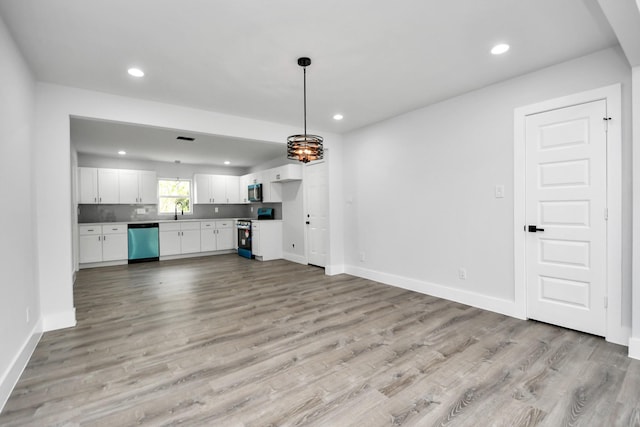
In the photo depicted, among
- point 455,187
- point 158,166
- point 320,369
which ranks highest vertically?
point 158,166

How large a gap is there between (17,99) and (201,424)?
2791 mm

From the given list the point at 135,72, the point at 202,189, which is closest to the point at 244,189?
the point at 202,189

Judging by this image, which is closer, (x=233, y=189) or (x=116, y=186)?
(x=116, y=186)

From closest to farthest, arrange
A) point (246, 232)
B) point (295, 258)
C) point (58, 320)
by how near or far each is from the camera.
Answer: point (58, 320), point (295, 258), point (246, 232)

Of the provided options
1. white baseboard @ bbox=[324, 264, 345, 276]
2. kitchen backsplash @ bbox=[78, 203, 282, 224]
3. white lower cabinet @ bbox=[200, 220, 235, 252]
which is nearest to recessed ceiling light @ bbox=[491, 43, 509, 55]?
white baseboard @ bbox=[324, 264, 345, 276]

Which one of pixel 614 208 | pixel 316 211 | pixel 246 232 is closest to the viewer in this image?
pixel 614 208

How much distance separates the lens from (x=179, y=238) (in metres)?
7.25

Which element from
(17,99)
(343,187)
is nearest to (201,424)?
(17,99)

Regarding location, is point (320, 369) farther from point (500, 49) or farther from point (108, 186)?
point (108, 186)

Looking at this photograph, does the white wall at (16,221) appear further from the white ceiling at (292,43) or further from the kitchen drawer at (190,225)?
the kitchen drawer at (190,225)

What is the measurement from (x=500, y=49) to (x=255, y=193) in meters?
6.01

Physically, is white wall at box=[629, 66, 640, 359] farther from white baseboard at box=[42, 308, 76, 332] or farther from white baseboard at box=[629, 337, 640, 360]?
white baseboard at box=[42, 308, 76, 332]

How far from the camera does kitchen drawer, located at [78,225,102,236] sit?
19.9 feet

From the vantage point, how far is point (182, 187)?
316 inches
